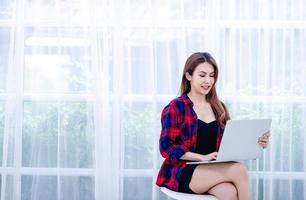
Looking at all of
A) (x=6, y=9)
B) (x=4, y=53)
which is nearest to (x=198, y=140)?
(x=4, y=53)

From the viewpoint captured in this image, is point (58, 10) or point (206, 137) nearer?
point (206, 137)

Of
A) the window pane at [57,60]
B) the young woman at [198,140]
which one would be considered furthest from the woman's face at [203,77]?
the window pane at [57,60]

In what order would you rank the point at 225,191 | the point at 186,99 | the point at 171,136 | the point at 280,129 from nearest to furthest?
1. the point at 225,191
2. the point at 171,136
3. the point at 186,99
4. the point at 280,129

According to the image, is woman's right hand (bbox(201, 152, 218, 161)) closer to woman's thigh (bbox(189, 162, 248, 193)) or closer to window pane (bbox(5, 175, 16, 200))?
woman's thigh (bbox(189, 162, 248, 193))

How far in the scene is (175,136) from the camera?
7.82 feet

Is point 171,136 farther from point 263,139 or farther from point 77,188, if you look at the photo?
point 77,188

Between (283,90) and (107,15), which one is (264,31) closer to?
(283,90)

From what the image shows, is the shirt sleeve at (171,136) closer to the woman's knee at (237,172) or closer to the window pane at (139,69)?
the woman's knee at (237,172)

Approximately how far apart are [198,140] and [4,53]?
1.39 m

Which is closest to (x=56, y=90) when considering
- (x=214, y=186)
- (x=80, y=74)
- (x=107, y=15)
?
(x=80, y=74)

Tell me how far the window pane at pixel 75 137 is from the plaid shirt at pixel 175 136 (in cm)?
70

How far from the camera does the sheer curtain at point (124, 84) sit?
288 centimetres

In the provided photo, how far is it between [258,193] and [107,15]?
4.81ft

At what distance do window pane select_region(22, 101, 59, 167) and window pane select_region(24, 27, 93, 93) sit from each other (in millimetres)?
118
